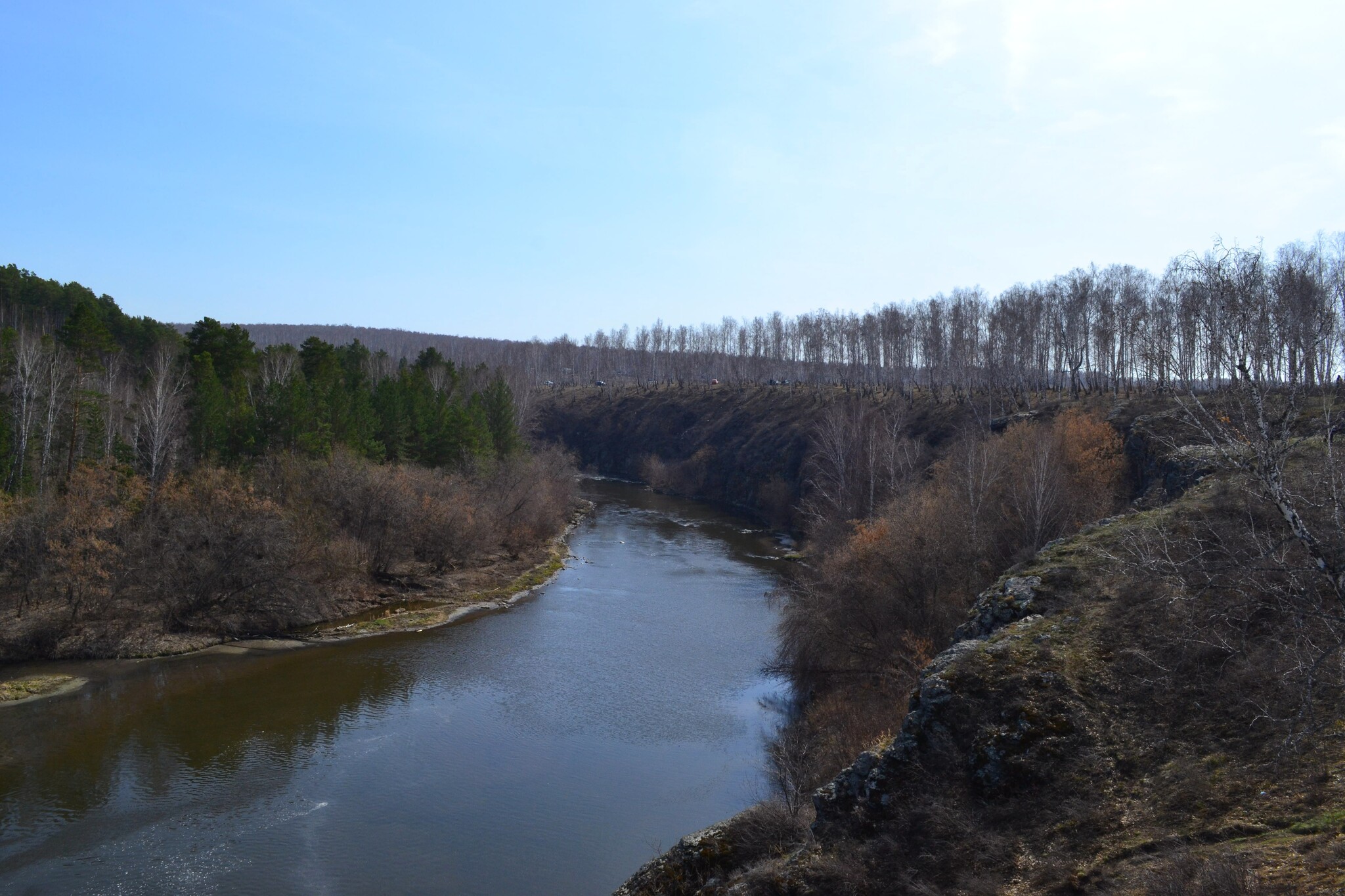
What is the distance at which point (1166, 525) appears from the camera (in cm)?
1873

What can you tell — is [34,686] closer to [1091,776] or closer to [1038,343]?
[1091,776]

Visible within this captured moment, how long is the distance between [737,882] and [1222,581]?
9538 millimetres

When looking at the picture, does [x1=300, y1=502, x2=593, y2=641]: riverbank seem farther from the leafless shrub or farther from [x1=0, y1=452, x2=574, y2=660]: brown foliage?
the leafless shrub

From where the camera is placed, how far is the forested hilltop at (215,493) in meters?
32.7

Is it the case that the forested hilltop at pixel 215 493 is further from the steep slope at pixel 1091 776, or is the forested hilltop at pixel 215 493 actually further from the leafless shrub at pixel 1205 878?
the leafless shrub at pixel 1205 878

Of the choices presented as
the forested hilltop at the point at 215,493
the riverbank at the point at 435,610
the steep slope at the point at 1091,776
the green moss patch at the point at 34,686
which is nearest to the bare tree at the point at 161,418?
the forested hilltop at the point at 215,493

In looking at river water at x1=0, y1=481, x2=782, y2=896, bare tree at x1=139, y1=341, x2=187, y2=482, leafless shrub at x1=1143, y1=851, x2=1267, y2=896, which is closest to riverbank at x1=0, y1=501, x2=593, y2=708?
river water at x1=0, y1=481, x2=782, y2=896

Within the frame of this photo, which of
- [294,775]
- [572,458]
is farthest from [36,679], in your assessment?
[572,458]

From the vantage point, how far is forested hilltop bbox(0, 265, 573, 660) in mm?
32656

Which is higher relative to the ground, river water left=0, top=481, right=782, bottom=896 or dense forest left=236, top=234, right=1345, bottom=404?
dense forest left=236, top=234, right=1345, bottom=404

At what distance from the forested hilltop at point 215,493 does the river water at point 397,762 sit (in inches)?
140

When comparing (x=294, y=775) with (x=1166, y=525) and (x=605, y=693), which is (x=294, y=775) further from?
(x=1166, y=525)

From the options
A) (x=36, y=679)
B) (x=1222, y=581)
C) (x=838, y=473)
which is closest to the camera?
(x=1222, y=581)

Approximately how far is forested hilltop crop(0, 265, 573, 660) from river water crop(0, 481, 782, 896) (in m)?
3.55
